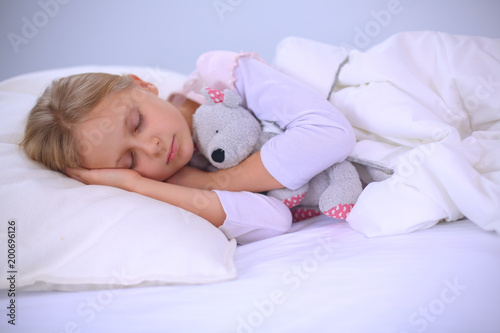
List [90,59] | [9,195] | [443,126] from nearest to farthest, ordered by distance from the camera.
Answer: [9,195]
[443,126]
[90,59]

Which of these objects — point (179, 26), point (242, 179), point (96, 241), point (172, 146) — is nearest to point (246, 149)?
point (242, 179)

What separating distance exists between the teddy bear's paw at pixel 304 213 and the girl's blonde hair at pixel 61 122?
0.57 meters

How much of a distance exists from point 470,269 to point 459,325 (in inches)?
3.7

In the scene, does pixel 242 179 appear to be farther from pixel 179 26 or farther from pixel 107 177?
pixel 179 26

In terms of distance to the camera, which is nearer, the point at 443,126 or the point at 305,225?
the point at 443,126

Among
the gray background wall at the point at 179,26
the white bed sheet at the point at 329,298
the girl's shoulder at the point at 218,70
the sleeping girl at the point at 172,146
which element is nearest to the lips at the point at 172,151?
the sleeping girl at the point at 172,146

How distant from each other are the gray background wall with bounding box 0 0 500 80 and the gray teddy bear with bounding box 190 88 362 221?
1007mm

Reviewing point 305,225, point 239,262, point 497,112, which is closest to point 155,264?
point 239,262

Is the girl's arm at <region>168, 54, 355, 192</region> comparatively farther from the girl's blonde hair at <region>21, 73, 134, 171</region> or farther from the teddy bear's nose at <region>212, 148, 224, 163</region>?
the girl's blonde hair at <region>21, 73, 134, 171</region>

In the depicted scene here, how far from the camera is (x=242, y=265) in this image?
0.74 metres

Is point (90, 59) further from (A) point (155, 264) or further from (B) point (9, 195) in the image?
(A) point (155, 264)

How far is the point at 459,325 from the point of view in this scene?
572mm

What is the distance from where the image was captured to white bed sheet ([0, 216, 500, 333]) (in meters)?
0.58

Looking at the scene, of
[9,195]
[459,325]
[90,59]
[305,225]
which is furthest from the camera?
[90,59]
